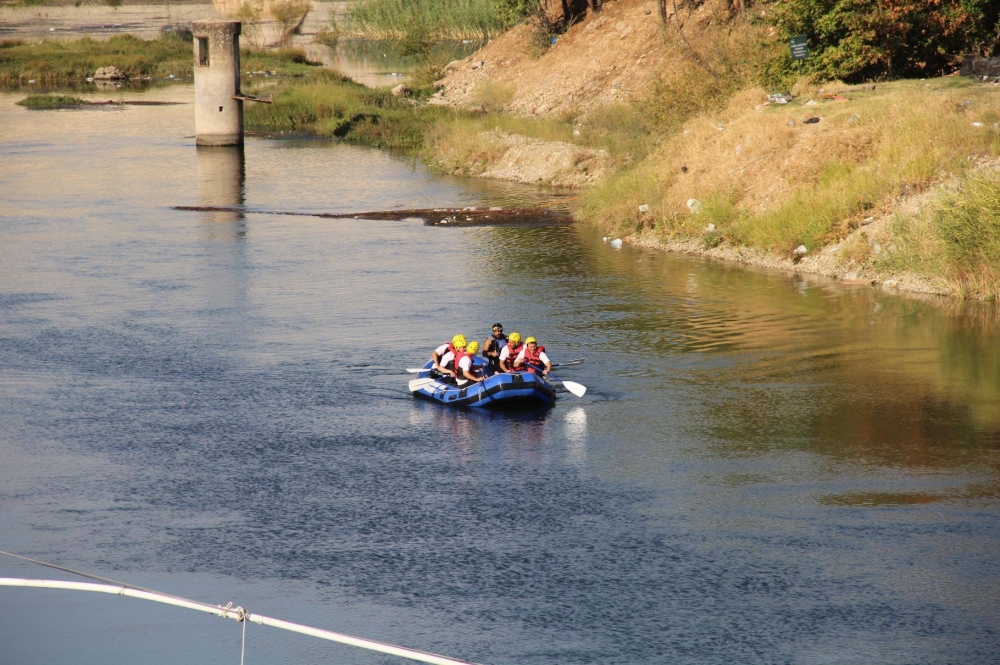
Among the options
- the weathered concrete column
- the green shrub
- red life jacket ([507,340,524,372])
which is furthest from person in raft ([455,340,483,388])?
the weathered concrete column

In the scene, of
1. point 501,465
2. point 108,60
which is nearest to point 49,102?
point 108,60

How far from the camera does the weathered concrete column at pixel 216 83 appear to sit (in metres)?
57.6

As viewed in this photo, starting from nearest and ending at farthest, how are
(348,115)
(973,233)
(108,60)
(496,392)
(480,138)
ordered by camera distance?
(496,392) < (973,233) < (480,138) < (348,115) < (108,60)

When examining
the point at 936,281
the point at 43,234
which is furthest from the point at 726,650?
the point at 43,234

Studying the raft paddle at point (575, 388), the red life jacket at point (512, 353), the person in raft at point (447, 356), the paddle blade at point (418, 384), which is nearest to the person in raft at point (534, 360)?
the red life jacket at point (512, 353)

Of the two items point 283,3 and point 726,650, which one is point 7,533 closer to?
point 726,650

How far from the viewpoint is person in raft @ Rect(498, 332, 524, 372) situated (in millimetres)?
21109

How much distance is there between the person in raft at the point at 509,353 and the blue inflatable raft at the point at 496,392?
0.73 metres

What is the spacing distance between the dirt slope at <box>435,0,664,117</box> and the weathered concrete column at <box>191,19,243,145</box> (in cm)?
1321

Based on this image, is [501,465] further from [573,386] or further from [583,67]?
[583,67]

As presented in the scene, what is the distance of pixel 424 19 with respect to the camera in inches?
4382

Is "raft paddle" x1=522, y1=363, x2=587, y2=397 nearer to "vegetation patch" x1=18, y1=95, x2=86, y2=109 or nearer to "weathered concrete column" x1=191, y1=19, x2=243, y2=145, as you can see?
"weathered concrete column" x1=191, y1=19, x2=243, y2=145

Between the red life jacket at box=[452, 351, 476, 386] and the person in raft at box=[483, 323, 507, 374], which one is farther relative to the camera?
the person in raft at box=[483, 323, 507, 374]

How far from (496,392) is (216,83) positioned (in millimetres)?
42068
